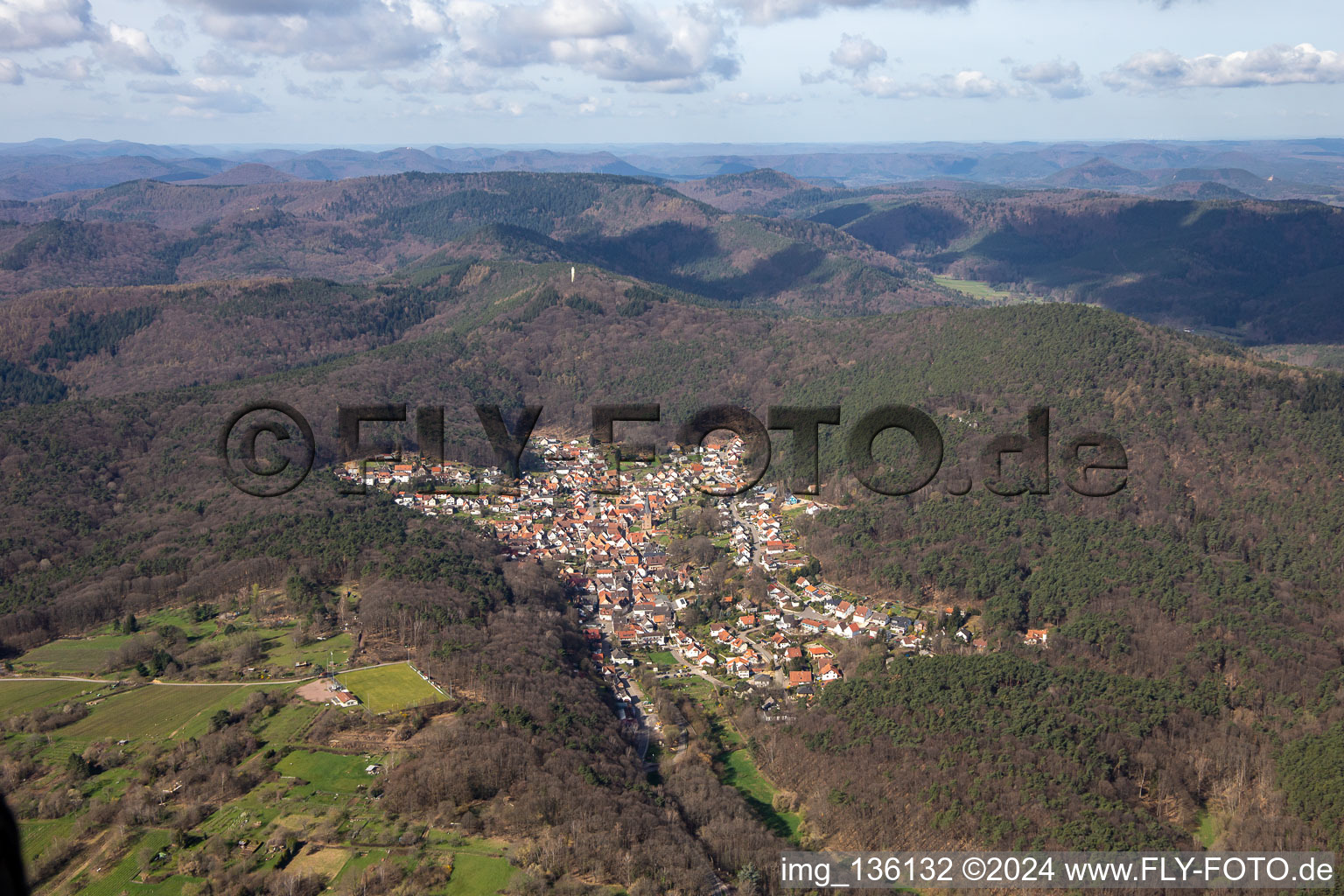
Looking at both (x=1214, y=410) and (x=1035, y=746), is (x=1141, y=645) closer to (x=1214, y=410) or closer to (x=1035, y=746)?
(x=1035, y=746)

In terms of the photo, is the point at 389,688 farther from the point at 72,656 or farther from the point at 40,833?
the point at 72,656

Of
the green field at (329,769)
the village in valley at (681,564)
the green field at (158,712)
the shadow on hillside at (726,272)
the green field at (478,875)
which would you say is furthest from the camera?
the shadow on hillside at (726,272)

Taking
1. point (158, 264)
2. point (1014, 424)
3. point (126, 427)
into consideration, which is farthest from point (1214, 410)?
point (158, 264)

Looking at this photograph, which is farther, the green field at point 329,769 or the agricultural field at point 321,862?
the green field at point 329,769

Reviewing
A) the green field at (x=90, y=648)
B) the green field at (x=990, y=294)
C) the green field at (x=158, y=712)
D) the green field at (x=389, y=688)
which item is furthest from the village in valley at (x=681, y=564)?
the green field at (x=990, y=294)

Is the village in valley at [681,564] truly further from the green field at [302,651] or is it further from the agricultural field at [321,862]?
the agricultural field at [321,862]

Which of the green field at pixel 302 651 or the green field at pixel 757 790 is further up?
the green field at pixel 302 651
